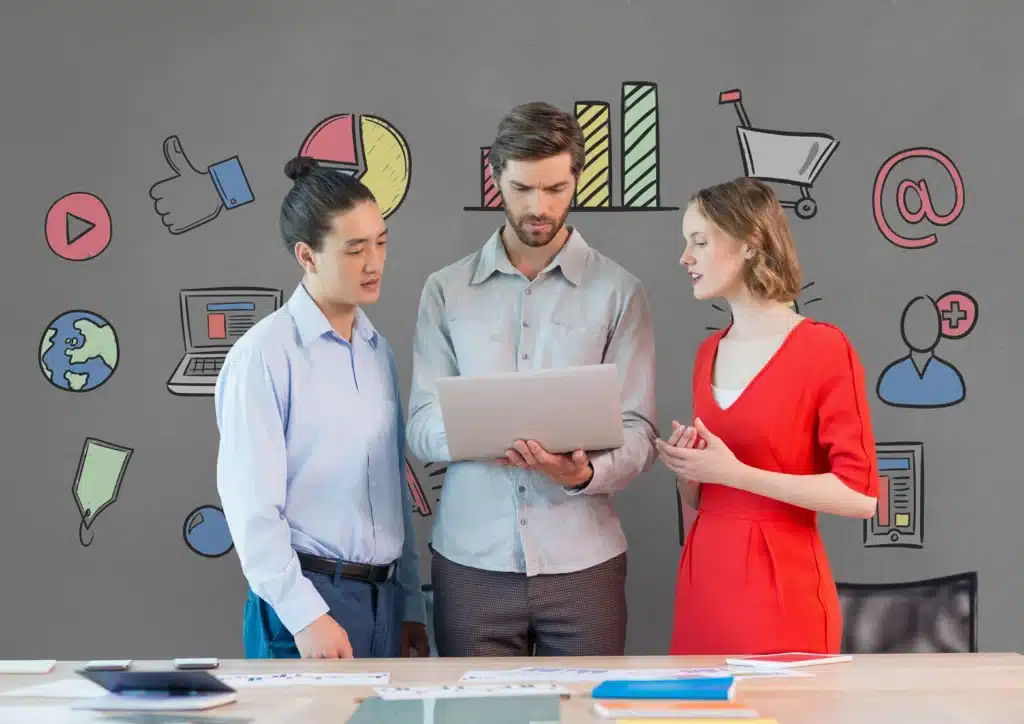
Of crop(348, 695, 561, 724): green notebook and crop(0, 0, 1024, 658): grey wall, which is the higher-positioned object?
crop(0, 0, 1024, 658): grey wall

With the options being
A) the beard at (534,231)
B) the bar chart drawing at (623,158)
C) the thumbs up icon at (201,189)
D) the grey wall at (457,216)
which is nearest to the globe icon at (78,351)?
the grey wall at (457,216)

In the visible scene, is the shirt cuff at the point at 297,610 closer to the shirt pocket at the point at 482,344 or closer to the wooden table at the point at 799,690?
the wooden table at the point at 799,690

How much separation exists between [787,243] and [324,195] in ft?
3.29

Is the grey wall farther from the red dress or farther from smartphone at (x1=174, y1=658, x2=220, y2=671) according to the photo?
smartphone at (x1=174, y1=658, x2=220, y2=671)

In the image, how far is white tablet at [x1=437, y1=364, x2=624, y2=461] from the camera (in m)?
2.17

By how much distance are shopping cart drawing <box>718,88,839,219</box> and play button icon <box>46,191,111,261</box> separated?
1.79 meters

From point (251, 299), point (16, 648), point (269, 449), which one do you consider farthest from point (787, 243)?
point (16, 648)

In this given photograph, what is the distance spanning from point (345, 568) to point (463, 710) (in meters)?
0.70

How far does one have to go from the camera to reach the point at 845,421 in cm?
222

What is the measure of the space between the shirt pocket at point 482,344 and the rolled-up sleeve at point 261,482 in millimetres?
465

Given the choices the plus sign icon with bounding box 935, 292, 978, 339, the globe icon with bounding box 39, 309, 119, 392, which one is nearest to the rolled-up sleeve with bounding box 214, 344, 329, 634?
the globe icon with bounding box 39, 309, 119, 392

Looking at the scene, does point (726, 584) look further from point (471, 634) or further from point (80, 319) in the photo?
point (80, 319)

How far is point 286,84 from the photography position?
3.13m

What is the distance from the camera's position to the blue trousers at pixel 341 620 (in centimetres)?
223
